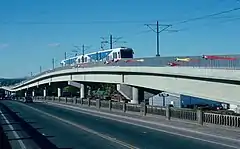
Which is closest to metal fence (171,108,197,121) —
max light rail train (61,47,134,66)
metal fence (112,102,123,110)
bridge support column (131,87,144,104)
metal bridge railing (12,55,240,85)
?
metal bridge railing (12,55,240,85)

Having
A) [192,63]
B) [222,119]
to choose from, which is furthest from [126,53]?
[222,119]

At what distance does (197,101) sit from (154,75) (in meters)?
23.9

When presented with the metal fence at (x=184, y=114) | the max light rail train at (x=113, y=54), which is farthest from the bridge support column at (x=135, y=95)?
the metal fence at (x=184, y=114)

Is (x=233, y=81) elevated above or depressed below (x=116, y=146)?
above

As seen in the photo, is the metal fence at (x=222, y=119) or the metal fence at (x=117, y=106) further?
the metal fence at (x=117, y=106)

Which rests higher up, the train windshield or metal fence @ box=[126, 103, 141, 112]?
the train windshield

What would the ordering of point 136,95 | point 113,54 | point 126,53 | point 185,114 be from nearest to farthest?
point 185,114, point 136,95, point 126,53, point 113,54

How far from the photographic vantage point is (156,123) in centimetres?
3656

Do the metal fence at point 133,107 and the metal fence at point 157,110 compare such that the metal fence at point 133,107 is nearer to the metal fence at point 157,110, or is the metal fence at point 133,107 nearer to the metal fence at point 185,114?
the metal fence at point 185,114

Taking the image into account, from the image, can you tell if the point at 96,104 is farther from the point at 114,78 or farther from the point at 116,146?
the point at 116,146

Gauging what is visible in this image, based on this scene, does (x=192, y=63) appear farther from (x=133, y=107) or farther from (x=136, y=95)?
(x=136, y=95)

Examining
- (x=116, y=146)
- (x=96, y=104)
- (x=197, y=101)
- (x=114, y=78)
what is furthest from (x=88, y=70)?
(x=116, y=146)

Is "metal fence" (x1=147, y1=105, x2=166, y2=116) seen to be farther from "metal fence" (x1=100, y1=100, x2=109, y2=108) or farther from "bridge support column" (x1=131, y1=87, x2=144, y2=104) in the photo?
"metal fence" (x1=100, y1=100, x2=109, y2=108)

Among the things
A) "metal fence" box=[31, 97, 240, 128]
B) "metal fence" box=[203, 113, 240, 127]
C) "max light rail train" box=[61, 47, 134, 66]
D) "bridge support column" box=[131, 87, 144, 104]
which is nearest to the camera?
"metal fence" box=[203, 113, 240, 127]
